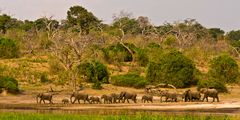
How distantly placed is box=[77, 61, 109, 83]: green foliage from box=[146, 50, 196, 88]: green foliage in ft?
12.6

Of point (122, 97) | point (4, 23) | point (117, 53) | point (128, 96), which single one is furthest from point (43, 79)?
point (4, 23)

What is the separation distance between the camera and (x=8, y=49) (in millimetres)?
58094

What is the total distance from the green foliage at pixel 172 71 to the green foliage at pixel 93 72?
384 cm

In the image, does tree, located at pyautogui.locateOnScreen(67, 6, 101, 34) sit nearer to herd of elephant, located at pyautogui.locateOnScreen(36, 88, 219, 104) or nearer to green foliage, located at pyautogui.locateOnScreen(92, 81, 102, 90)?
green foliage, located at pyautogui.locateOnScreen(92, 81, 102, 90)

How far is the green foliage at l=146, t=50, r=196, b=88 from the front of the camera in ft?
157

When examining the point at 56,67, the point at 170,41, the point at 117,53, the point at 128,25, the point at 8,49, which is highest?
the point at 128,25

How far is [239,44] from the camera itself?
279 ft

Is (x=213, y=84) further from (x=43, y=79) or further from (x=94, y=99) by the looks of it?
(x=43, y=79)

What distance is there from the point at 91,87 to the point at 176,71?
7589 millimetres

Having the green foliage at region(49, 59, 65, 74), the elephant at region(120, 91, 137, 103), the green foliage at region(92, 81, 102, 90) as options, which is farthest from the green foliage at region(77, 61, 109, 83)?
the elephant at region(120, 91, 137, 103)

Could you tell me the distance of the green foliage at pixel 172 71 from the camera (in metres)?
47.9

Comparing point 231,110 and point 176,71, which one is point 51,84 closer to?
point 176,71

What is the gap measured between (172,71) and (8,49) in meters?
18.8

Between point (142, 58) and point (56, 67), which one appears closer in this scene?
point (56, 67)
